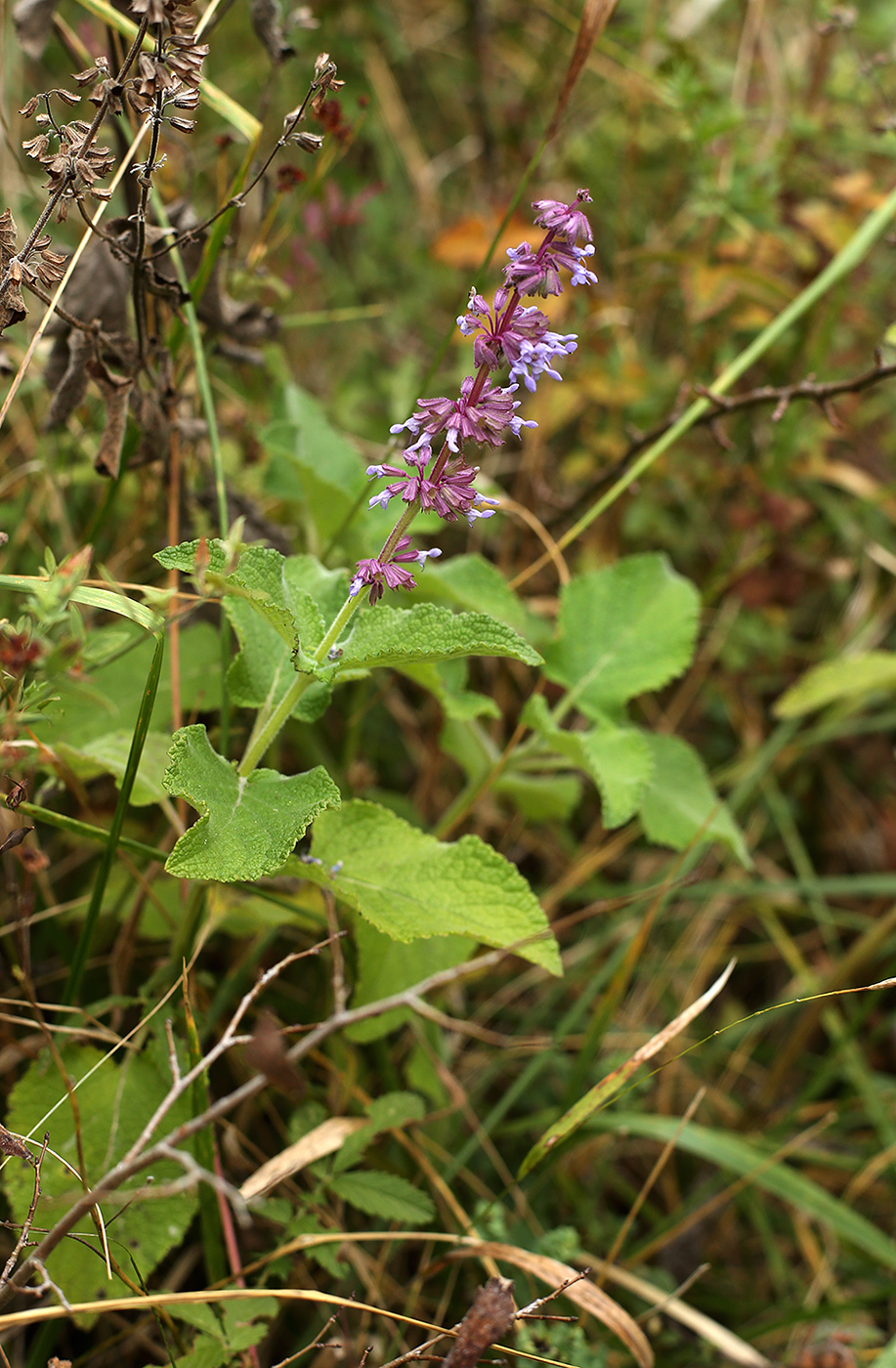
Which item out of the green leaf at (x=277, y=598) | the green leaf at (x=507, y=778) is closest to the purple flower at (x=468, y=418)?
the green leaf at (x=277, y=598)

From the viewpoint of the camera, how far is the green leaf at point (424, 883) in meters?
1.33

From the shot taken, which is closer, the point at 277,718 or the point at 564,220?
the point at 564,220

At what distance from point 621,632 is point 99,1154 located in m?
1.32

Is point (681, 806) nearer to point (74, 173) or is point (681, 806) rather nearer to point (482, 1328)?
point (482, 1328)

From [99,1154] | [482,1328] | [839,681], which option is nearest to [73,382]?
[99,1154]

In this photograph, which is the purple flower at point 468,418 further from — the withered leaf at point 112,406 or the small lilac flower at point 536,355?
the withered leaf at point 112,406

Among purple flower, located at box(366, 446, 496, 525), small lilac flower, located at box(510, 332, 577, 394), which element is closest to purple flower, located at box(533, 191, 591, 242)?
small lilac flower, located at box(510, 332, 577, 394)

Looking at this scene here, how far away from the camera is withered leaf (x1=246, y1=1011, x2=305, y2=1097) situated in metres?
1.43

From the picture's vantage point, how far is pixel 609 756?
1.77 metres

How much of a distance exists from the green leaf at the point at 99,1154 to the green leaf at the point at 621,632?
1025 mm

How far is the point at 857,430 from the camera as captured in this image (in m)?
3.00

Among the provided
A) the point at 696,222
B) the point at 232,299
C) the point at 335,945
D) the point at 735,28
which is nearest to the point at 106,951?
the point at 335,945

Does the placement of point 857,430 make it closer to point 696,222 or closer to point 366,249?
point 696,222

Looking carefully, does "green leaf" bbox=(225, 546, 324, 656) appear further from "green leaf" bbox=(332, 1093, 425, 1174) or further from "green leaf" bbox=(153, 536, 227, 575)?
"green leaf" bbox=(332, 1093, 425, 1174)
